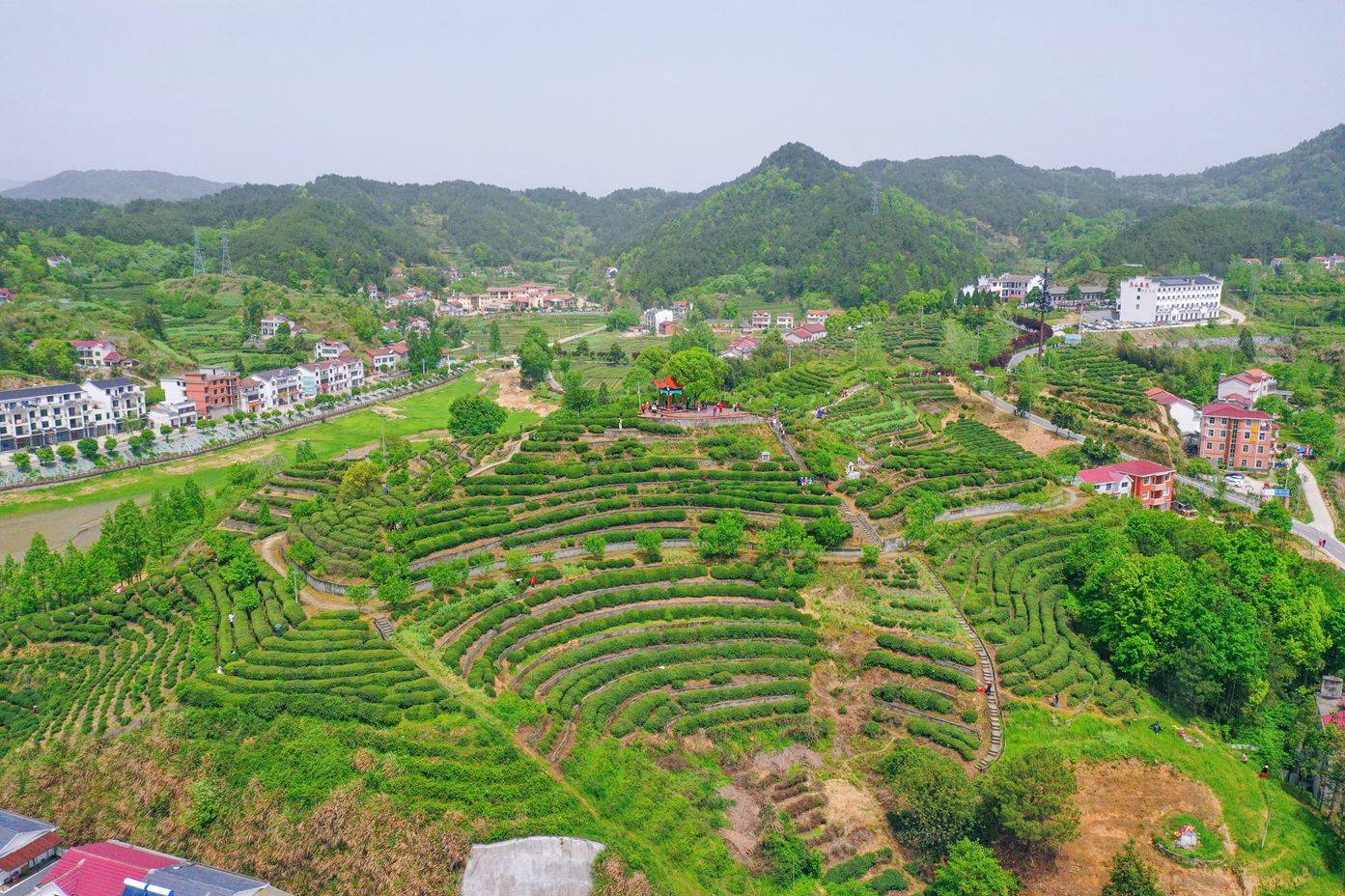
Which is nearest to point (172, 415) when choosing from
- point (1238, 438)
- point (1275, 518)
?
point (1275, 518)

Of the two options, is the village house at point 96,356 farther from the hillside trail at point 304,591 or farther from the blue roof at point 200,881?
the blue roof at point 200,881

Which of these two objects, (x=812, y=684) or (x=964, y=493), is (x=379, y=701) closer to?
(x=812, y=684)

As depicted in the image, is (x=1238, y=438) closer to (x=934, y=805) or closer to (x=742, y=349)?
(x=742, y=349)

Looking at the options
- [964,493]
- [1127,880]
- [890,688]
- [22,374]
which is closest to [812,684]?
[890,688]

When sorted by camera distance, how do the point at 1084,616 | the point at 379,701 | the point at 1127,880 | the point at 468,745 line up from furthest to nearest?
the point at 1084,616 < the point at 379,701 < the point at 468,745 < the point at 1127,880

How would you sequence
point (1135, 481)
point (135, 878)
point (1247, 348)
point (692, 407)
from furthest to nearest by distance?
point (1247, 348)
point (692, 407)
point (1135, 481)
point (135, 878)

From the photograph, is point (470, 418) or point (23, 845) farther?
point (470, 418)

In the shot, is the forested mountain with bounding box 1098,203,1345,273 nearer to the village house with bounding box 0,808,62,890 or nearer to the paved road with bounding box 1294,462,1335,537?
the paved road with bounding box 1294,462,1335,537

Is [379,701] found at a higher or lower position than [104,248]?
lower
